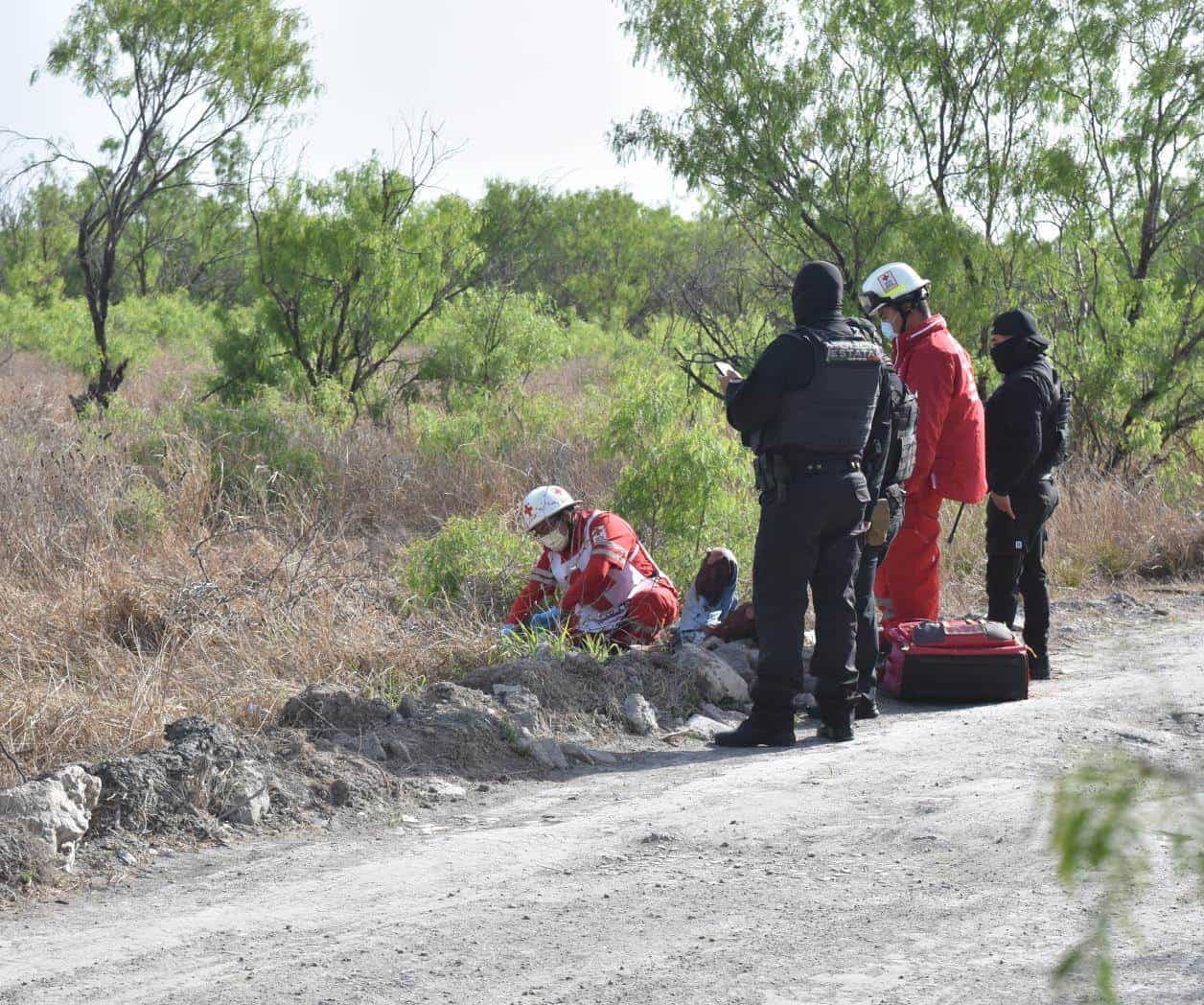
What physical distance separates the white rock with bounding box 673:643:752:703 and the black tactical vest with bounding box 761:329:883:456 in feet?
4.87

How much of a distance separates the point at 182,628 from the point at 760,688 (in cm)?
330

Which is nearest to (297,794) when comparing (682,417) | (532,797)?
(532,797)

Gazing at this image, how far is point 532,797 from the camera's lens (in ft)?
17.7

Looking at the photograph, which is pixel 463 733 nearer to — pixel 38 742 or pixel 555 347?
pixel 38 742

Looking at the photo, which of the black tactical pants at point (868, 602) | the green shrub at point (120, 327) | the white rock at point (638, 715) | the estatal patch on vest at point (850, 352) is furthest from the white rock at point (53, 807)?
the green shrub at point (120, 327)

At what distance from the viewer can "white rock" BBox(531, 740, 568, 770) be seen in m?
5.86

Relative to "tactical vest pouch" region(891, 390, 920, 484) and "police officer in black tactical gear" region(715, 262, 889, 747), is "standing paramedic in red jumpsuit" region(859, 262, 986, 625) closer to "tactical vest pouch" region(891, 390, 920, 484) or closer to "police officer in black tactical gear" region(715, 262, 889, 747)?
"tactical vest pouch" region(891, 390, 920, 484)

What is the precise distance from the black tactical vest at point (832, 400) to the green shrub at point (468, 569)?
9.74 ft

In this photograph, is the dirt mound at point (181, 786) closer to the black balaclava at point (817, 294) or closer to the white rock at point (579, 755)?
the white rock at point (579, 755)

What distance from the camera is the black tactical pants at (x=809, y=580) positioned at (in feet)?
19.4

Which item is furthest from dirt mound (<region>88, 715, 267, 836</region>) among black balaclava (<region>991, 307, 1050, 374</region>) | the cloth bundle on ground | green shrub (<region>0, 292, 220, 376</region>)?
green shrub (<region>0, 292, 220, 376</region>)

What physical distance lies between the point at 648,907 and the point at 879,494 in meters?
3.02

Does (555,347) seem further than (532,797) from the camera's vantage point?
Yes

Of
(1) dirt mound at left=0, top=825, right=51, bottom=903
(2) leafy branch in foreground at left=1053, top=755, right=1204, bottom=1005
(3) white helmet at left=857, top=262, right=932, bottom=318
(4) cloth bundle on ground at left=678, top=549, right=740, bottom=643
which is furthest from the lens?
(4) cloth bundle on ground at left=678, top=549, right=740, bottom=643
